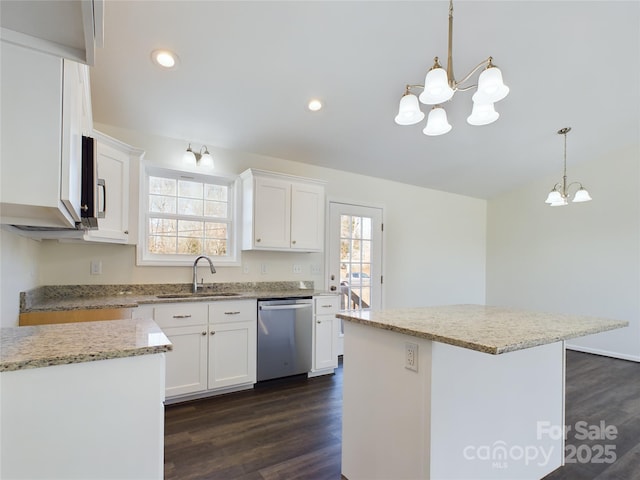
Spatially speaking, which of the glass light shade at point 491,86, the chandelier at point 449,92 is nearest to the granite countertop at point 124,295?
the chandelier at point 449,92

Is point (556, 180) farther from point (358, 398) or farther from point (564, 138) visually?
point (358, 398)

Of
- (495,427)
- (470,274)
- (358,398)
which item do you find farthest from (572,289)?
(358,398)

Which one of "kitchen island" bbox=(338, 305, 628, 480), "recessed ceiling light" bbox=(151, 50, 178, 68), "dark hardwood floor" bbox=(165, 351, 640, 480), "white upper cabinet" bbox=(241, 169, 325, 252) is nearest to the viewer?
"kitchen island" bbox=(338, 305, 628, 480)

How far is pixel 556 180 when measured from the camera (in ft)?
16.9

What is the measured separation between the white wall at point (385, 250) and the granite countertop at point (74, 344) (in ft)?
2.35

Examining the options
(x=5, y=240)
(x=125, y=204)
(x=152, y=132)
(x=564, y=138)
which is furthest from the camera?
(x=564, y=138)

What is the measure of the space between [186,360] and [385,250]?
2887 millimetres

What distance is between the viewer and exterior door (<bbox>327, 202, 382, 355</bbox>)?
4.24 metres

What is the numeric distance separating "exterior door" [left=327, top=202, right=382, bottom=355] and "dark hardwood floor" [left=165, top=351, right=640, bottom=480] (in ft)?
3.94

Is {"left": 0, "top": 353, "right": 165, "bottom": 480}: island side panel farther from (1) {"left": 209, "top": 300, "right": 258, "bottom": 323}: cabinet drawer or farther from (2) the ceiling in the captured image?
(2) the ceiling

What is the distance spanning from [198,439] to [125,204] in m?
1.88

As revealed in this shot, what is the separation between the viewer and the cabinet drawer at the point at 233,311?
9.59 ft

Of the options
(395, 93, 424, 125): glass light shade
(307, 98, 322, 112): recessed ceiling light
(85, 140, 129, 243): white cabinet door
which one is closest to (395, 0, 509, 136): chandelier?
(395, 93, 424, 125): glass light shade

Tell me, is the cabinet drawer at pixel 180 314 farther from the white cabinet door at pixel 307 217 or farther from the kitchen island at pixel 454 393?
the kitchen island at pixel 454 393
